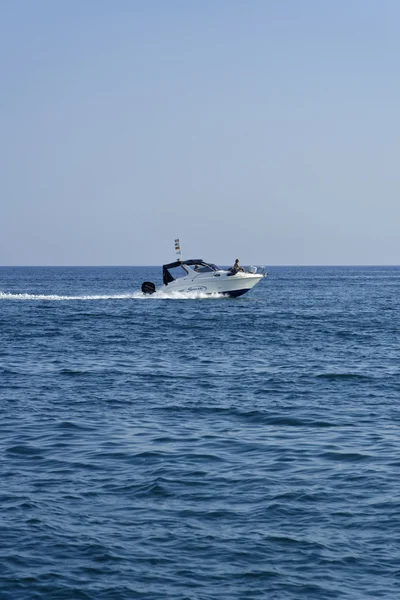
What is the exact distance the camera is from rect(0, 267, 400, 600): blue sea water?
33.6 feet

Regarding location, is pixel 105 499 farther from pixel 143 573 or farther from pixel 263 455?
pixel 263 455

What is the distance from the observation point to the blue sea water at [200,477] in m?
10.2

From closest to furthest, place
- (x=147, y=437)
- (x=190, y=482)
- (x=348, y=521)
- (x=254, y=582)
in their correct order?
(x=254, y=582)
(x=348, y=521)
(x=190, y=482)
(x=147, y=437)

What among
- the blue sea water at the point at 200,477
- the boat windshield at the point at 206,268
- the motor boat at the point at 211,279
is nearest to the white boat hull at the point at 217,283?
the motor boat at the point at 211,279

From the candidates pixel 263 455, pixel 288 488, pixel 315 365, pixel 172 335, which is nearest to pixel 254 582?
pixel 288 488

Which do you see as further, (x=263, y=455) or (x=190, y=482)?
(x=263, y=455)

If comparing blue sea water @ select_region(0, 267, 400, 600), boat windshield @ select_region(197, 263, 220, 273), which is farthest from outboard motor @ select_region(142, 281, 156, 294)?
blue sea water @ select_region(0, 267, 400, 600)

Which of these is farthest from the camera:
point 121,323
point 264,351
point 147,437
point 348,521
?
point 121,323

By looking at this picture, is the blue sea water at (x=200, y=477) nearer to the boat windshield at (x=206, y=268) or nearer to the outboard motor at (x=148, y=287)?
the boat windshield at (x=206, y=268)

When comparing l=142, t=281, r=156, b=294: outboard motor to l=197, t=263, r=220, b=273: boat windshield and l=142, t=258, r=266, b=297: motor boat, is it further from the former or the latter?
l=197, t=263, r=220, b=273: boat windshield

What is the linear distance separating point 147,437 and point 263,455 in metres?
2.81

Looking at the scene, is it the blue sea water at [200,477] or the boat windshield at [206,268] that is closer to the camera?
the blue sea water at [200,477]

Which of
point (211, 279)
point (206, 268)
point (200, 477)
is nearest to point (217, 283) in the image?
point (211, 279)

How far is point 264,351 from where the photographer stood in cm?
3378
